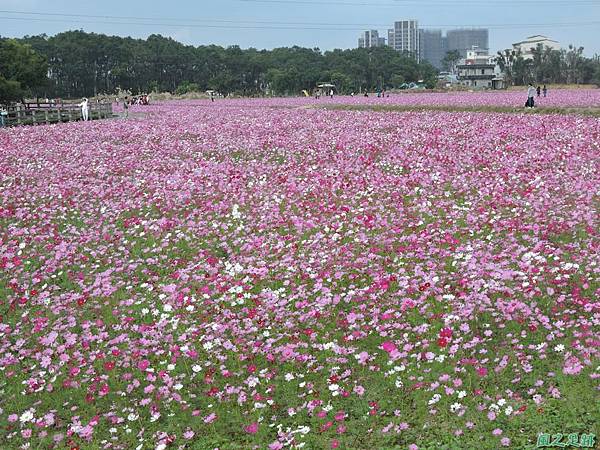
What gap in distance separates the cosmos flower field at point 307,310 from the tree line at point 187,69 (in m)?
107

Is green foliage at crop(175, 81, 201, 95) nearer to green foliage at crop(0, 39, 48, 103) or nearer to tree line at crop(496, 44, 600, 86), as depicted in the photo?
green foliage at crop(0, 39, 48, 103)

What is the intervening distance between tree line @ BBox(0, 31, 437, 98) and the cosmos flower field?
352ft

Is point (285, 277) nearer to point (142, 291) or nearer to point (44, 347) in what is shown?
point (142, 291)

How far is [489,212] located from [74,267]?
788cm

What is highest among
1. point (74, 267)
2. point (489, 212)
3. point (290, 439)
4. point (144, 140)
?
point (144, 140)

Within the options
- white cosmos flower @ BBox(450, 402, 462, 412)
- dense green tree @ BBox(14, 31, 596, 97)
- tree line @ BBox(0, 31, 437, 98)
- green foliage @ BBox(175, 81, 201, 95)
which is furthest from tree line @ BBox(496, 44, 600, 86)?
white cosmos flower @ BBox(450, 402, 462, 412)

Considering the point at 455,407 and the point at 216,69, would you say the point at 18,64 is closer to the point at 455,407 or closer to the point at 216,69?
the point at 455,407

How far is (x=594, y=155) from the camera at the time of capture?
1677 cm

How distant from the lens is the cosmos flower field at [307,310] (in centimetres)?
595

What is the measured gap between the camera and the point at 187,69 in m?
140

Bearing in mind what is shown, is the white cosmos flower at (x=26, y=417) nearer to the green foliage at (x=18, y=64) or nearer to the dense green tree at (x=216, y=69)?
the green foliage at (x=18, y=64)

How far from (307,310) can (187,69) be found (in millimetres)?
140101

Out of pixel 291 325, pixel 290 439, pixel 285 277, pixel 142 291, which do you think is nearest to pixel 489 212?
pixel 285 277

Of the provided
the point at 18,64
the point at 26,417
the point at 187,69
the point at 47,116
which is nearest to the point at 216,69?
the point at 187,69
